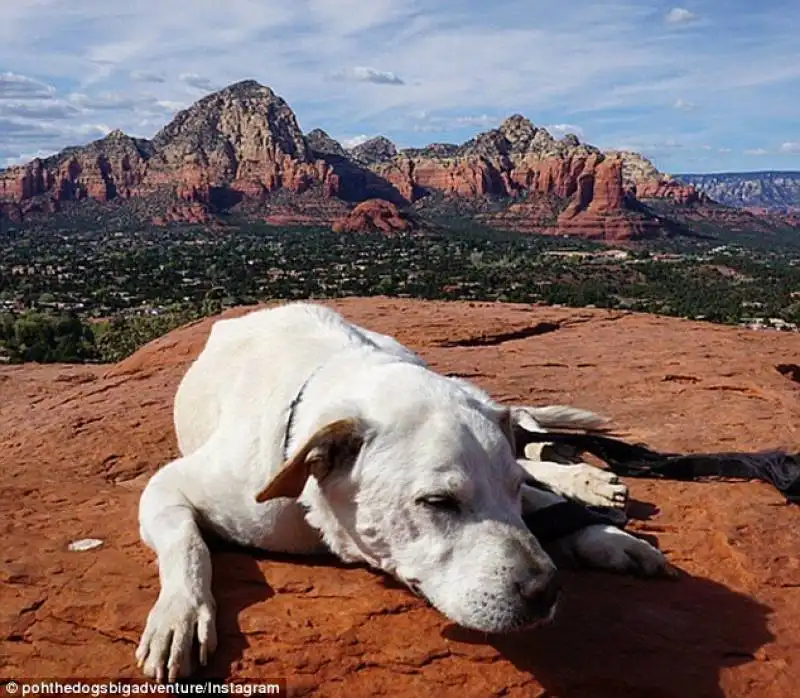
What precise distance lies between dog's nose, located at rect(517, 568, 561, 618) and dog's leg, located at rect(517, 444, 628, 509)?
172cm

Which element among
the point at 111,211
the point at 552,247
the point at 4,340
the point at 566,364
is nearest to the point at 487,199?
the point at 552,247

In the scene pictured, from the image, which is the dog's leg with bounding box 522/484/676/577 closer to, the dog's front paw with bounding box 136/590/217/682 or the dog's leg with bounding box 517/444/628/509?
the dog's leg with bounding box 517/444/628/509

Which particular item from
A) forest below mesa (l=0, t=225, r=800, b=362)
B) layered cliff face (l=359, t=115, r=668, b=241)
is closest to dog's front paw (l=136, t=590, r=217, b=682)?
forest below mesa (l=0, t=225, r=800, b=362)

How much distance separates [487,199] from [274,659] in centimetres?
18088

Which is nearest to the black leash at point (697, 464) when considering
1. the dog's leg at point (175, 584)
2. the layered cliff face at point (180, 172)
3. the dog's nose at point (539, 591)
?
the dog's leg at point (175, 584)

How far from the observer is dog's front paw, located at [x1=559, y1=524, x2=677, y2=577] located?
4.20 m

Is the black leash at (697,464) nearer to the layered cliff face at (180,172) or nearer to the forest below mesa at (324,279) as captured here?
the forest below mesa at (324,279)

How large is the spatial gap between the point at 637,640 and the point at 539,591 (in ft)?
2.30

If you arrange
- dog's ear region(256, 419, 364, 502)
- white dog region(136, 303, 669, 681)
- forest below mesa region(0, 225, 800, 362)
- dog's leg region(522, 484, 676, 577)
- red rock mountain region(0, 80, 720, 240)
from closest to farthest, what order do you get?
white dog region(136, 303, 669, 681) < dog's ear region(256, 419, 364, 502) < dog's leg region(522, 484, 676, 577) < forest below mesa region(0, 225, 800, 362) < red rock mountain region(0, 80, 720, 240)

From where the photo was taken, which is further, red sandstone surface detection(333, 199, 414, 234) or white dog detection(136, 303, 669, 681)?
red sandstone surface detection(333, 199, 414, 234)

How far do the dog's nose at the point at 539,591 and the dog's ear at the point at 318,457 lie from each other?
33.7 inches

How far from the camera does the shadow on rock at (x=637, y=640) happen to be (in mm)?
3354

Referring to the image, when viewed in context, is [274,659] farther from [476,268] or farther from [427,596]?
[476,268]

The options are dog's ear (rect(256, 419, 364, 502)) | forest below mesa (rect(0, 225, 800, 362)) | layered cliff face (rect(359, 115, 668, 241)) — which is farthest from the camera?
layered cliff face (rect(359, 115, 668, 241))
